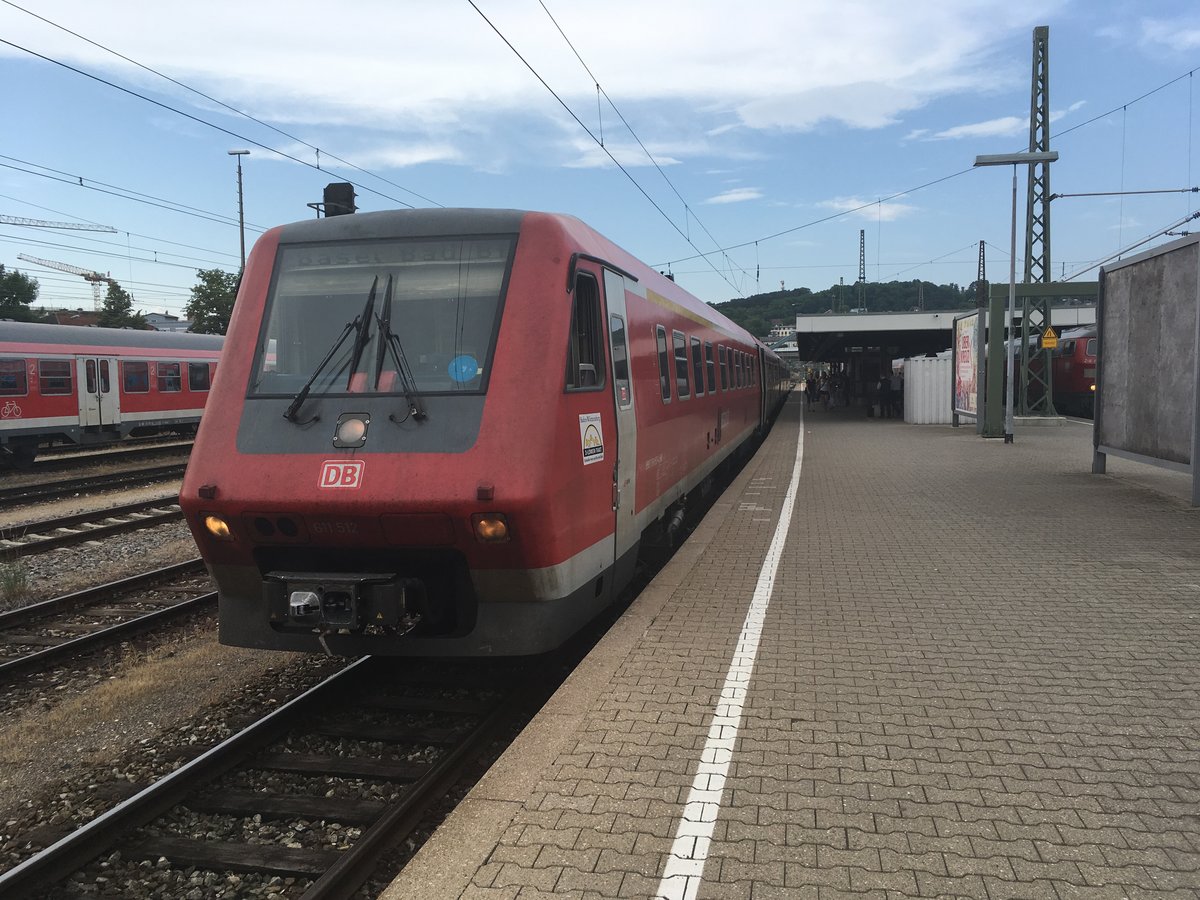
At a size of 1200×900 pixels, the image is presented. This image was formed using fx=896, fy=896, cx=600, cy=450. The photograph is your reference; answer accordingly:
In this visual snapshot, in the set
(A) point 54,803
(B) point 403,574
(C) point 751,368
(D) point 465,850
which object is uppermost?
(C) point 751,368

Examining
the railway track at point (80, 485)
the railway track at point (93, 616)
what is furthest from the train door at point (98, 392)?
the railway track at point (93, 616)

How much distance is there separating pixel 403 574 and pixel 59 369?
18.5 m

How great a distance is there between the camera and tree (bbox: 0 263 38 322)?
68125mm

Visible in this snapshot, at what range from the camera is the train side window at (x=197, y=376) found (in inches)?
970

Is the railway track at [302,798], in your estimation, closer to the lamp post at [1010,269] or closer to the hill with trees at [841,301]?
the lamp post at [1010,269]

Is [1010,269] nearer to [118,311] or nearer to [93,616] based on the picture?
[93,616]

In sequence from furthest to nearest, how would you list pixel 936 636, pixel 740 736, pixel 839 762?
pixel 936 636 → pixel 740 736 → pixel 839 762

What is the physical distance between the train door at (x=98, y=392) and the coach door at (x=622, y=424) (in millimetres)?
18236

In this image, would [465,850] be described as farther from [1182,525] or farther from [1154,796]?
[1182,525]

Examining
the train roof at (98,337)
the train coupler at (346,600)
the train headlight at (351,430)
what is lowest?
the train coupler at (346,600)

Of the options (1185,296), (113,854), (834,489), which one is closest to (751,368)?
(834,489)

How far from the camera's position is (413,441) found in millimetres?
4758

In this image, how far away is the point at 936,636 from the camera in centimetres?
561

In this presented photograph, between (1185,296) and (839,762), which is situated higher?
(1185,296)
